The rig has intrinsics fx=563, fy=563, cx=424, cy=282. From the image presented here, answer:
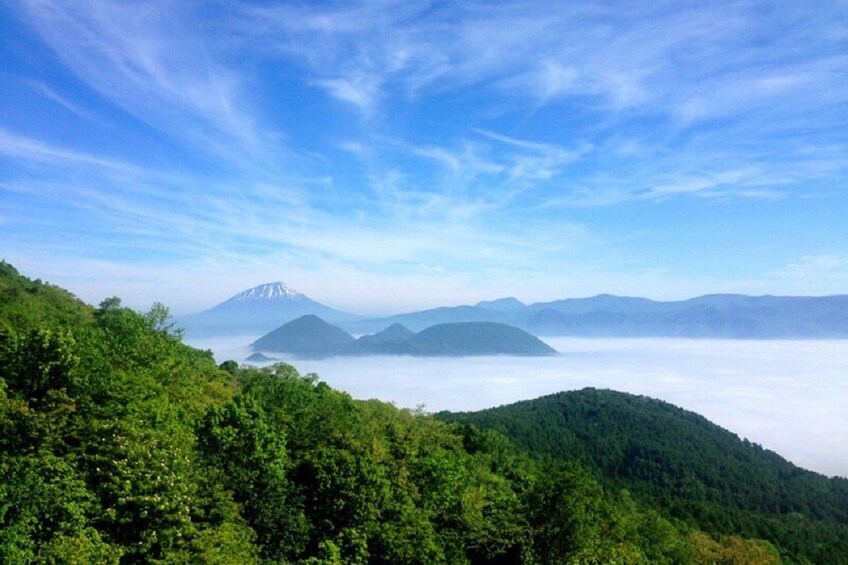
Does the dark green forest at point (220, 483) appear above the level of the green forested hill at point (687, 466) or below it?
above

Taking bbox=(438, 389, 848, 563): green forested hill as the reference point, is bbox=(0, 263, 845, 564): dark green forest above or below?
above

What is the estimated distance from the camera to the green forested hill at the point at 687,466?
3792 inches

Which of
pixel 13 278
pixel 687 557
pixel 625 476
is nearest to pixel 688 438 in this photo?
pixel 625 476

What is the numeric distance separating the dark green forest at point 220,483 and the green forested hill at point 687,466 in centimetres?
6615

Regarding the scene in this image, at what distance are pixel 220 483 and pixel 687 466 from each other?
13242 cm

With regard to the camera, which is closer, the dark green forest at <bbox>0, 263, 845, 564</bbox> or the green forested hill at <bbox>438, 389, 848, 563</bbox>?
the dark green forest at <bbox>0, 263, 845, 564</bbox>

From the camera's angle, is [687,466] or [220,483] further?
[687,466]

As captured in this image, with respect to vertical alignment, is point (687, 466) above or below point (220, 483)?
below

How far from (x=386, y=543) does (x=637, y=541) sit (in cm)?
2185

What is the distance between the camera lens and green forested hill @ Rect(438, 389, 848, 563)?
96.3m

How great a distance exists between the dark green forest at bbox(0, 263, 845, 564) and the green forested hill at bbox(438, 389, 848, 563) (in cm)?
6615

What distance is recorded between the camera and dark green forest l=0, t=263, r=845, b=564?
20219mm

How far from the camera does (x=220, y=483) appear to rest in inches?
974

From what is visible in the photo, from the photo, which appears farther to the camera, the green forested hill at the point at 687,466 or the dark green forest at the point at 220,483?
the green forested hill at the point at 687,466
